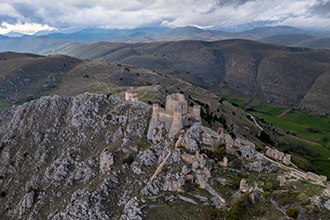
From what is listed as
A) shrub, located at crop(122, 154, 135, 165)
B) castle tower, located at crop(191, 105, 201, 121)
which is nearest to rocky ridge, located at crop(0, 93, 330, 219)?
shrub, located at crop(122, 154, 135, 165)

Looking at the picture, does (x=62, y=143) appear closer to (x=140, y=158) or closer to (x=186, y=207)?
(x=140, y=158)

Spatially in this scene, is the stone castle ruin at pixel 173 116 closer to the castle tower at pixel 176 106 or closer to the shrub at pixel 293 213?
the castle tower at pixel 176 106

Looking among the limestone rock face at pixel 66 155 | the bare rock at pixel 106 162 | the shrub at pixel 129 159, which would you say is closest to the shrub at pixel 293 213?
the limestone rock face at pixel 66 155

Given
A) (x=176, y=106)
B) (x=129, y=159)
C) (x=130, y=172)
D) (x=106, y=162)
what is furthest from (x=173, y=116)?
(x=106, y=162)

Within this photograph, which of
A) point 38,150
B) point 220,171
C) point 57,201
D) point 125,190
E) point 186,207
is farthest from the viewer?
point 38,150

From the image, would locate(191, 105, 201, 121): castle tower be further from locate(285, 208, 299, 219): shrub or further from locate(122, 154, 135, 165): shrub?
locate(285, 208, 299, 219): shrub

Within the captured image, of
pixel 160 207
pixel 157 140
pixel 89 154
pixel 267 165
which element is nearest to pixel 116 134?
pixel 89 154
